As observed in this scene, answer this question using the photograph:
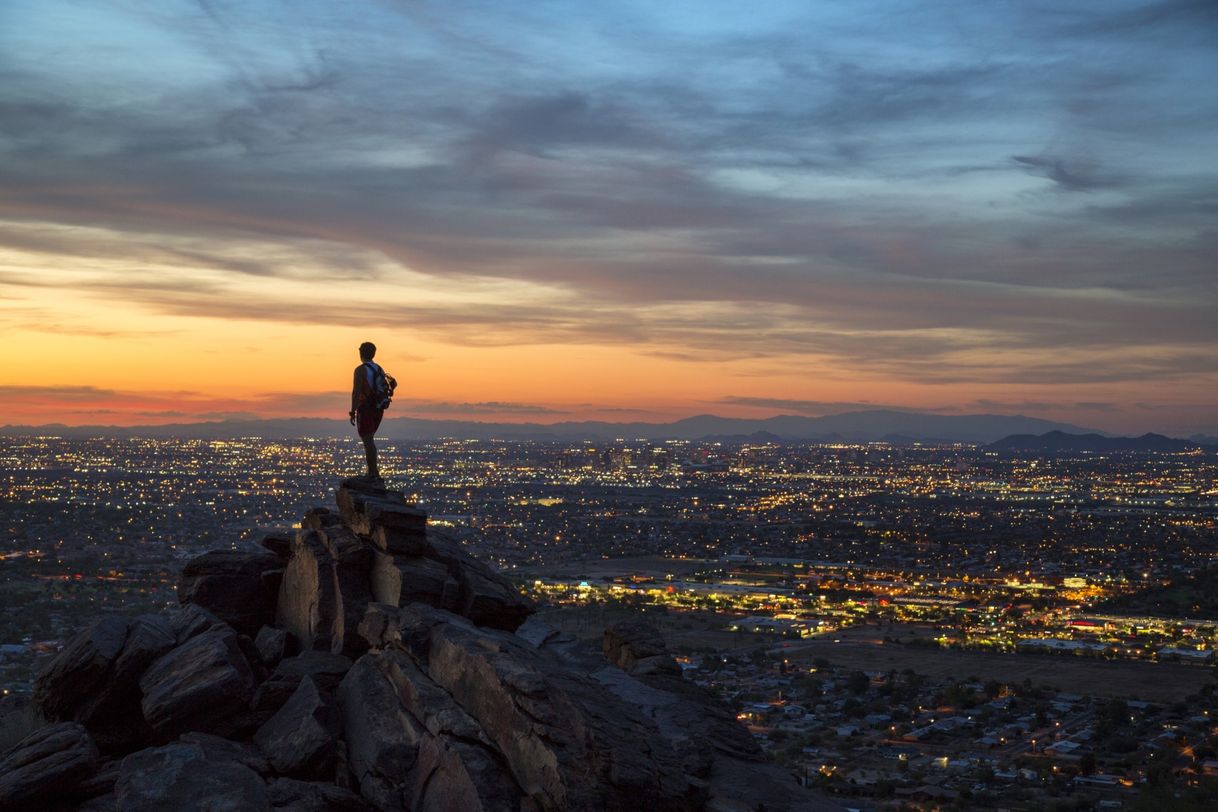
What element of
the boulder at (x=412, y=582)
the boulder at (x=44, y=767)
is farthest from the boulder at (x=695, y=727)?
the boulder at (x=44, y=767)

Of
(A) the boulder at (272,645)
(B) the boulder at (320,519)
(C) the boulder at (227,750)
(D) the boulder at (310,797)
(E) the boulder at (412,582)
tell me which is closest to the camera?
(D) the boulder at (310,797)

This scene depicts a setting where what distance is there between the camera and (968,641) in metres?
81.8

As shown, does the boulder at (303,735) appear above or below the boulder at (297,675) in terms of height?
below

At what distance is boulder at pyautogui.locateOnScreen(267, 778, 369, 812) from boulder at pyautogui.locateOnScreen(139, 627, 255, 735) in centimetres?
206

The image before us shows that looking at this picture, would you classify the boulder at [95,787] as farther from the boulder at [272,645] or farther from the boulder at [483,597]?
the boulder at [483,597]

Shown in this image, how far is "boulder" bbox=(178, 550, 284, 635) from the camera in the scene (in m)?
21.5

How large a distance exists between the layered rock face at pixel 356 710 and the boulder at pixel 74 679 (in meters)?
0.03

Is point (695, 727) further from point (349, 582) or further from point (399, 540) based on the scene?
point (349, 582)

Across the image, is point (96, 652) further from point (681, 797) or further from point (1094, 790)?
point (1094, 790)

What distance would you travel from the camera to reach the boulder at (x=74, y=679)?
709 inches

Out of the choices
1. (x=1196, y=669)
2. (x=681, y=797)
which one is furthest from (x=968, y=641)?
(x=681, y=797)

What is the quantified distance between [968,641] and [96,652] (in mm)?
73461

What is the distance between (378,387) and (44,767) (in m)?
10.3

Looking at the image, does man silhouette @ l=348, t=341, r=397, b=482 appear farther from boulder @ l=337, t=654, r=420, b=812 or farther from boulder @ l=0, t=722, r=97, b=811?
boulder @ l=0, t=722, r=97, b=811
